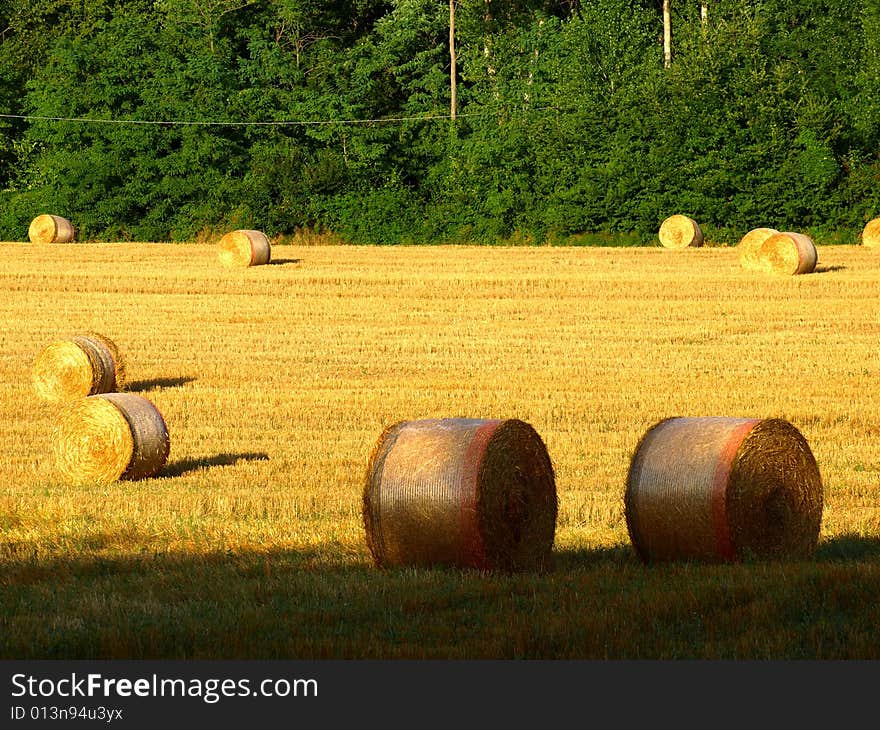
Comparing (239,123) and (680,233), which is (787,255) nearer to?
(680,233)

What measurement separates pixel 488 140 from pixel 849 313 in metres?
27.8

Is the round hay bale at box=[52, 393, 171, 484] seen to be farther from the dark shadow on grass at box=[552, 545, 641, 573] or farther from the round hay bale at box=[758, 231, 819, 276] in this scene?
the round hay bale at box=[758, 231, 819, 276]

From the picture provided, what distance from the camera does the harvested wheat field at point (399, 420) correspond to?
7.97 meters

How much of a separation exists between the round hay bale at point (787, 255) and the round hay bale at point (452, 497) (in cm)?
2509

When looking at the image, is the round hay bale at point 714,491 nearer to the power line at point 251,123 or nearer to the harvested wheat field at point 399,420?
the harvested wheat field at point 399,420

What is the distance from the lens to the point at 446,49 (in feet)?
205

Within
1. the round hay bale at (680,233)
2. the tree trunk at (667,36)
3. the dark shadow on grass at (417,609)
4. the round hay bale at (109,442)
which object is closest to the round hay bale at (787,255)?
the round hay bale at (680,233)

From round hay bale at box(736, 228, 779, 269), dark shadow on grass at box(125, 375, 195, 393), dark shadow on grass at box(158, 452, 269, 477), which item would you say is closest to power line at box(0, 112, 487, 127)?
round hay bale at box(736, 228, 779, 269)

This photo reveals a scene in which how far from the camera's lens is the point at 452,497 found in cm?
923

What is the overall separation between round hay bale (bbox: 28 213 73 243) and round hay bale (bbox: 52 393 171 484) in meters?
36.8

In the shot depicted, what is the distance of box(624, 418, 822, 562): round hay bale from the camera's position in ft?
31.9

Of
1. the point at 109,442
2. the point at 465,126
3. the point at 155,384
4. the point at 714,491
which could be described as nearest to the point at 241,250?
the point at 155,384

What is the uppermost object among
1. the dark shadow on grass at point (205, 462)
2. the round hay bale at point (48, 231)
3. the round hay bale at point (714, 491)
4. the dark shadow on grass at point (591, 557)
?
the round hay bale at point (48, 231)

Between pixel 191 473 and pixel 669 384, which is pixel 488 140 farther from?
pixel 191 473
